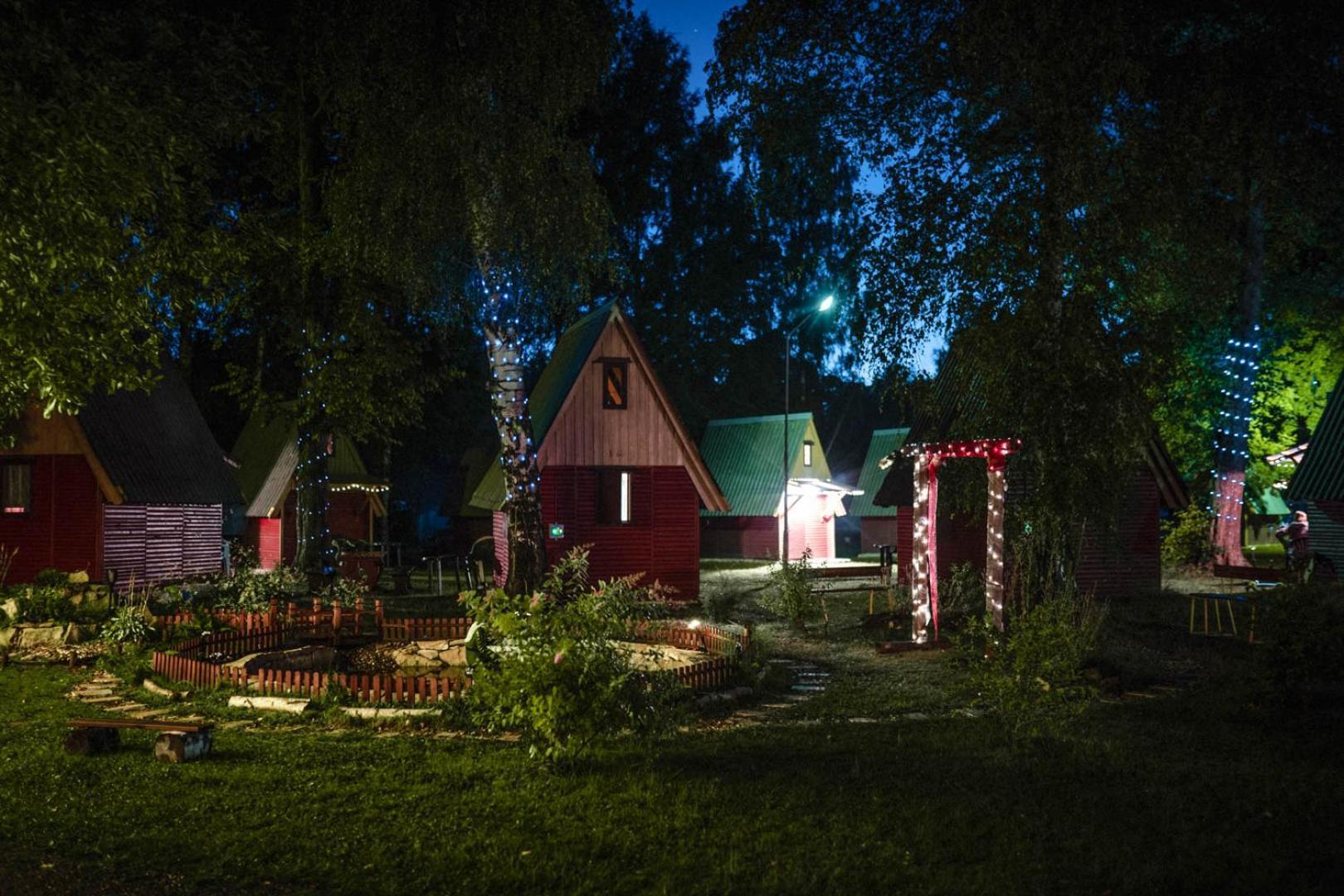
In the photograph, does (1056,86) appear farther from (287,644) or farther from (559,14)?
(287,644)

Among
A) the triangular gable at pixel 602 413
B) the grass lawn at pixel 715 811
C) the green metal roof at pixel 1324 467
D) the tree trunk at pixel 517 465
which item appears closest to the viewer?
the grass lawn at pixel 715 811

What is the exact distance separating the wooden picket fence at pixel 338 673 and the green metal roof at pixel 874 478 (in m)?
31.8

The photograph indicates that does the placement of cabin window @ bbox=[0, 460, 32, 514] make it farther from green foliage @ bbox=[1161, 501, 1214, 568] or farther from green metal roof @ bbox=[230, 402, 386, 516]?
green foliage @ bbox=[1161, 501, 1214, 568]

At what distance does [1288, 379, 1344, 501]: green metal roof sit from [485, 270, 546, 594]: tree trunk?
18.8 meters

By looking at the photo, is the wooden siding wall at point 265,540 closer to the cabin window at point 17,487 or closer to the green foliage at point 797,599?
the cabin window at point 17,487

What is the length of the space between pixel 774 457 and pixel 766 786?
3709cm

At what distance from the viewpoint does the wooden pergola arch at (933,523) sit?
51.3 ft

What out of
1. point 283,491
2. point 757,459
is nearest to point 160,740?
point 283,491

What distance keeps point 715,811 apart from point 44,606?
44.8ft

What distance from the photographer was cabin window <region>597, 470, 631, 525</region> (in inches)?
1016

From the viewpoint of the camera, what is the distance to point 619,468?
1014 inches

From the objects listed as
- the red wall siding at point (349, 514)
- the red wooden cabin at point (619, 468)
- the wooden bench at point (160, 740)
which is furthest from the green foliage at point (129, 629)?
the red wall siding at point (349, 514)

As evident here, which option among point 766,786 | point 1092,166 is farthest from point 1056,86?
point 766,786

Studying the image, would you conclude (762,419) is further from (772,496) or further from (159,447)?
(159,447)
